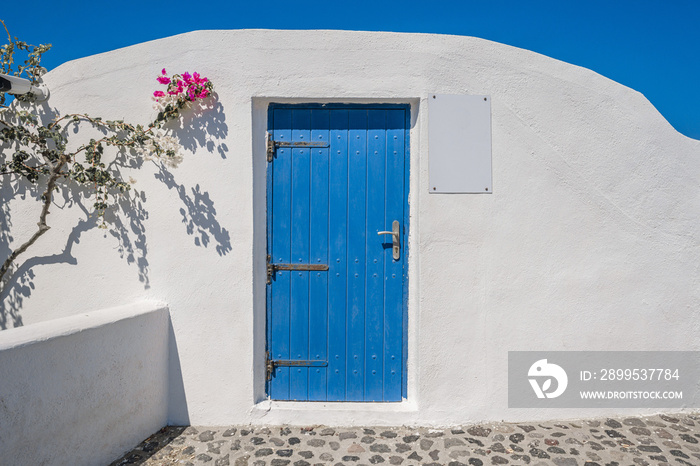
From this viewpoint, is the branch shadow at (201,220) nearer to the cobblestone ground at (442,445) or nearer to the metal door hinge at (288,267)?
the metal door hinge at (288,267)

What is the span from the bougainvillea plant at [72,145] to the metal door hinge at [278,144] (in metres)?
0.51

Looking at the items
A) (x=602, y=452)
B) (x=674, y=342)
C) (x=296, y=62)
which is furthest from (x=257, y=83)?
(x=674, y=342)

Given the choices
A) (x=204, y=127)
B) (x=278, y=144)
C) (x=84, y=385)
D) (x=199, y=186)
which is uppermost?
(x=204, y=127)

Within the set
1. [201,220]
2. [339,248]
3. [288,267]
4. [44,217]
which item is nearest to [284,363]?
[288,267]

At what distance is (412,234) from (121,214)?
82.4 inches

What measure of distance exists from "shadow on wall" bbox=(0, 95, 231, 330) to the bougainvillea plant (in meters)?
0.05

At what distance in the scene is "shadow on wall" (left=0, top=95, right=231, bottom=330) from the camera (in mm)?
3199

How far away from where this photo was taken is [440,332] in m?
3.19

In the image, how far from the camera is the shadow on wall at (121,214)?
3199mm

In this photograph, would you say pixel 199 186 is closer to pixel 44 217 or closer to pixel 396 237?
pixel 44 217

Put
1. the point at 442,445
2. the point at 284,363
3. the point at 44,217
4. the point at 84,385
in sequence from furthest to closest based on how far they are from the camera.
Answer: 1. the point at 284,363
2. the point at 44,217
3. the point at 442,445
4. the point at 84,385

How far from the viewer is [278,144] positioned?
10.7 ft

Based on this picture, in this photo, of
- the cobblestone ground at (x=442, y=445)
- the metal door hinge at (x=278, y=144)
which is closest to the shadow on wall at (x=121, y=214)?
the metal door hinge at (x=278, y=144)

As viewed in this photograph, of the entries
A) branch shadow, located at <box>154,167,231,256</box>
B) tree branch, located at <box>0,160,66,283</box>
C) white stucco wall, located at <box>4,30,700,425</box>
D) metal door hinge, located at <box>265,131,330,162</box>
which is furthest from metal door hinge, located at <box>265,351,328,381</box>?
tree branch, located at <box>0,160,66,283</box>
